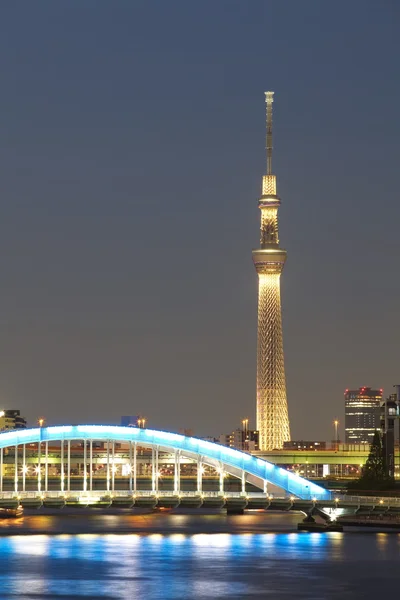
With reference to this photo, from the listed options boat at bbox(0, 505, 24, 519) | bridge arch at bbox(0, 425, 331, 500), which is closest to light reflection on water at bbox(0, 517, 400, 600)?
bridge arch at bbox(0, 425, 331, 500)

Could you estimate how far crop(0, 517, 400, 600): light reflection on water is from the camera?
300 feet

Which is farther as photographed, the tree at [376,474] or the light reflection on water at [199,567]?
the tree at [376,474]

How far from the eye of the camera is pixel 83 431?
128250 millimetres

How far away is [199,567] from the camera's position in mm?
101688

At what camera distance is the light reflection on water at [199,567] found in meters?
91.4

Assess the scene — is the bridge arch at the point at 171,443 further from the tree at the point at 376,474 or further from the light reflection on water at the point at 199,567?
the tree at the point at 376,474

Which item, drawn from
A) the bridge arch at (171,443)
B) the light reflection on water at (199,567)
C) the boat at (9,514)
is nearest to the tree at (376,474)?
the bridge arch at (171,443)

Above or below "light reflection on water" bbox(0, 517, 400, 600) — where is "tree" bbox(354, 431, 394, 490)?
above

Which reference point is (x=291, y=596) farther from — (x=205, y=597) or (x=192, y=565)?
(x=192, y=565)

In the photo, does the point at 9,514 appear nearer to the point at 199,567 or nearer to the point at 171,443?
the point at 171,443

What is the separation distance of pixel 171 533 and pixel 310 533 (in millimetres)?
9684

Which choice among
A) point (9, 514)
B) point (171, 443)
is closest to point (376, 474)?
point (9, 514)

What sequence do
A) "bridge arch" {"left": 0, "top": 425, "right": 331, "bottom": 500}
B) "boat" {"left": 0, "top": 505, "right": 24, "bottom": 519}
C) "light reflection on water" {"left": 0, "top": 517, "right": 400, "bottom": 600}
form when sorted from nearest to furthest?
"light reflection on water" {"left": 0, "top": 517, "right": 400, "bottom": 600}, "bridge arch" {"left": 0, "top": 425, "right": 331, "bottom": 500}, "boat" {"left": 0, "top": 505, "right": 24, "bottom": 519}

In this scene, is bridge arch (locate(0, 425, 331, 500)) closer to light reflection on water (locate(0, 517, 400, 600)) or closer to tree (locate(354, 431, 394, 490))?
light reflection on water (locate(0, 517, 400, 600))
